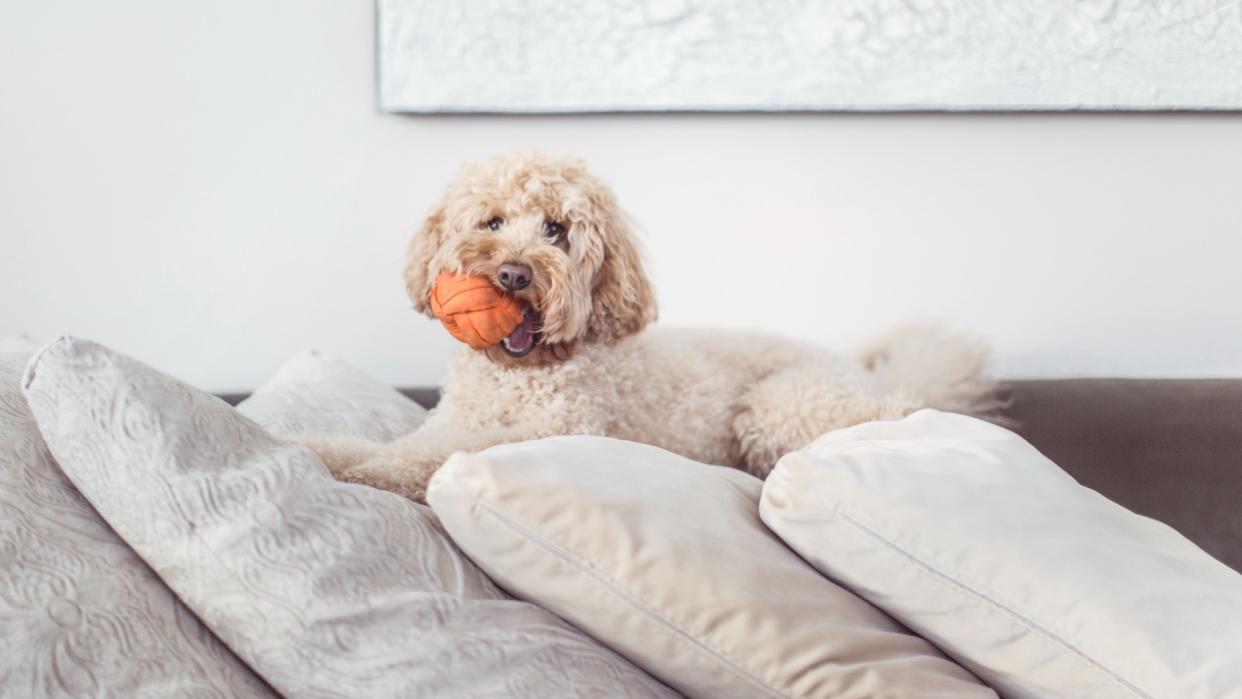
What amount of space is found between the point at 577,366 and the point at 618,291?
0.12 meters

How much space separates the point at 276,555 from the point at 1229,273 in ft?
6.57

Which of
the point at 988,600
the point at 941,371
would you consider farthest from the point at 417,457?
the point at 941,371

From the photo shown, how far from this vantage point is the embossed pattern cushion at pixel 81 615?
714mm

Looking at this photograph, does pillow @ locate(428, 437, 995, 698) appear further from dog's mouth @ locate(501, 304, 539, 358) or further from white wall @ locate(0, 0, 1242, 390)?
white wall @ locate(0, 0, 1242, 390)

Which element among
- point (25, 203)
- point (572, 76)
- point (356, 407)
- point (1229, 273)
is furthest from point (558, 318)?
point (1229, 273)

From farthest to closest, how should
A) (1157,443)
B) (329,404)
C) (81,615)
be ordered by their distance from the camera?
1. (1157,443)
2. (329,404)
3. (81,615)

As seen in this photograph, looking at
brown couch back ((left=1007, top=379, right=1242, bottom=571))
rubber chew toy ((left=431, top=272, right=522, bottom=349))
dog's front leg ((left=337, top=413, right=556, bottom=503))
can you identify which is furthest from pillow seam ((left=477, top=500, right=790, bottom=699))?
brown couch back ((left=1007, top=379, right=1242, bottom=571))

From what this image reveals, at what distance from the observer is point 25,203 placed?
1843 mm

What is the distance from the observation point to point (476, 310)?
122 cm

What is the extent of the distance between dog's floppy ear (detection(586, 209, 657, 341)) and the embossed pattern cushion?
0.71 m

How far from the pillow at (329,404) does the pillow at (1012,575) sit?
782 millimetres

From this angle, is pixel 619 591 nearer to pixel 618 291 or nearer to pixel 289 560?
pixel 289 560

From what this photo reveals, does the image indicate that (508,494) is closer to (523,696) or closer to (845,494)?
(523,696)

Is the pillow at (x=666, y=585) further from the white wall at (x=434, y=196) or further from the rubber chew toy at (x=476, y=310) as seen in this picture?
the white wall at (x=434, y=196)
